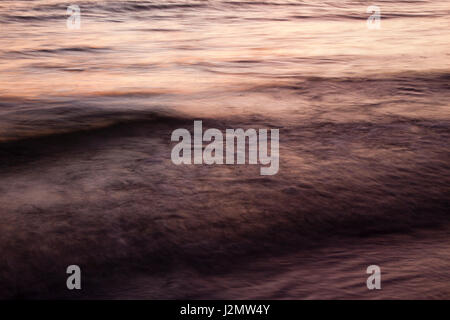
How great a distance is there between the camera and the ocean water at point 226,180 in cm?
97

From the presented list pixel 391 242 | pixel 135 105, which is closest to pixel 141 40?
pixel 135 105

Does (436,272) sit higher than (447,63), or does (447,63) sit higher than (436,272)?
(447,63)

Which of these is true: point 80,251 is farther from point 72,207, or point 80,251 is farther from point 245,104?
point 245,104

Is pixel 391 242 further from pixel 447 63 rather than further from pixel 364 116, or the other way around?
pixel 447 63

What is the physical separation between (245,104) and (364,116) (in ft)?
1.48

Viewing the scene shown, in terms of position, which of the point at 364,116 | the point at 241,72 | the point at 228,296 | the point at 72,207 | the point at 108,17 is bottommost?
the point at 228,296

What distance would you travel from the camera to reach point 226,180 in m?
1.34

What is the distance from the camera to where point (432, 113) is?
6.11 ft

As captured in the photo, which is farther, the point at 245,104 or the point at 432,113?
the point at 245,104

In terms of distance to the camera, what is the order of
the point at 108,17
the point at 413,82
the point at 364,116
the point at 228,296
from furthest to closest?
the point at 108,17 < the point at 413,82 < the point at 364,116 < the point at 228,296

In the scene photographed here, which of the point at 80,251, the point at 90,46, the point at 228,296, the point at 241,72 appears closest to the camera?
the point at 228,296

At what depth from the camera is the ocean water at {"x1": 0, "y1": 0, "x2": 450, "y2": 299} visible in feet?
3.17

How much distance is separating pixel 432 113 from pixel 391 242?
0.93m

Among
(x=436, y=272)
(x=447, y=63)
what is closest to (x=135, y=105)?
(x=436, y=272)
